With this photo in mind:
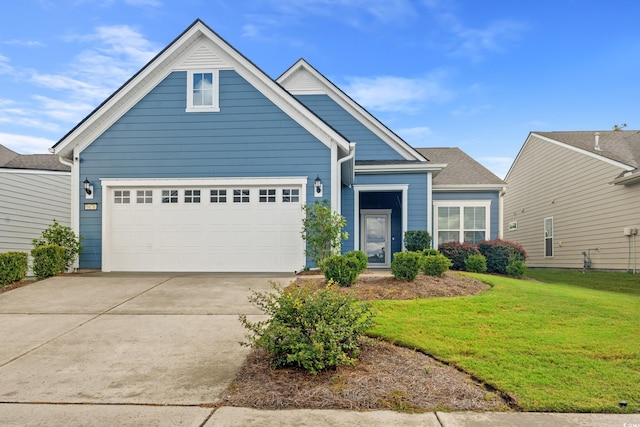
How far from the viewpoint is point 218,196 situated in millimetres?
12625

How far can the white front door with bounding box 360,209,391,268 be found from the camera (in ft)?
57.3

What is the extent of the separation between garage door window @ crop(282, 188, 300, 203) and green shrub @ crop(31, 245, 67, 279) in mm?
5798

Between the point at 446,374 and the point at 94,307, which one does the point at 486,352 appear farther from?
the point at 94,307

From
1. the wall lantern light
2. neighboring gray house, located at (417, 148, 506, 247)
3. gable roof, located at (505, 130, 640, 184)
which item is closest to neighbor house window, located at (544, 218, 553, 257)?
gable roof, located at (505, 130, 640, 184)

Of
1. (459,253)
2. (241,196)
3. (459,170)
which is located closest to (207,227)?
(241,196)

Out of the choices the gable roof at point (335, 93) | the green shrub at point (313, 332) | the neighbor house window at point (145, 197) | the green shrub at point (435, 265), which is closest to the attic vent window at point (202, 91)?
the neighbor house window at point (145, 197)

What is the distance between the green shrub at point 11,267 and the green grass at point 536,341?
26.8 ft

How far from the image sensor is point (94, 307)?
817 cm

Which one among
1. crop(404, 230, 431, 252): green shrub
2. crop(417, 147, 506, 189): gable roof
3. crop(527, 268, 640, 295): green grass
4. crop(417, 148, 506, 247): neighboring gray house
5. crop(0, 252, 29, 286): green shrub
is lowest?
crop(527, 268, 640, 295): green grass

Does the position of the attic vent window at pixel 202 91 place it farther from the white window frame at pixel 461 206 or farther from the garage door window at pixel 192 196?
the white window frame at pixel 461 206

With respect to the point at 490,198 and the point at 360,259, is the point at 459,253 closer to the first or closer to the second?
the point at 490,198

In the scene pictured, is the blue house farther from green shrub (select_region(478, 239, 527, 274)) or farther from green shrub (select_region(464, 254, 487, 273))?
green shrub (select_region(478, 239, 527, 274))

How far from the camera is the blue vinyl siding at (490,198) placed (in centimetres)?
1684

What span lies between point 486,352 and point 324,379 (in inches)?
79.4
